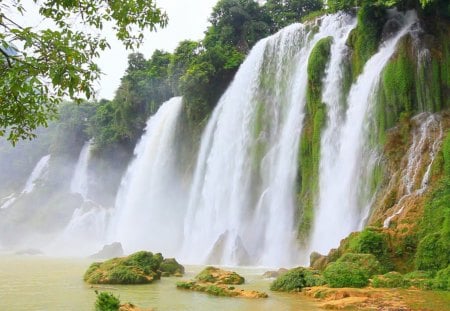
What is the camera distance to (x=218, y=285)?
12.6m

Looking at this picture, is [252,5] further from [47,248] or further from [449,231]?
[449,231]

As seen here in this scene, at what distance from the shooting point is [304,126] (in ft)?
78.8

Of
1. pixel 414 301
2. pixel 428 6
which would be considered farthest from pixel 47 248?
pixel 414 301

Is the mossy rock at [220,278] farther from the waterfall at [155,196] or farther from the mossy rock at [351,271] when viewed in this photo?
the waterfall at [155,196]

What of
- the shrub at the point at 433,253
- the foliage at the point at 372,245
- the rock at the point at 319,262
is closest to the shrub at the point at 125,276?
the rock at the point at 319,262

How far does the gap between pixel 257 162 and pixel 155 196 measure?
12.6 m

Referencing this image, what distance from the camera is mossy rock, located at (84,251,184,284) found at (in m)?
14.3

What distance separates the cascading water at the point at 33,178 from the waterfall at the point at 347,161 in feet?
137

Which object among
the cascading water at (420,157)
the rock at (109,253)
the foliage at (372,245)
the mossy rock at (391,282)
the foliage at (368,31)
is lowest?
the mossy rock at (391,282)

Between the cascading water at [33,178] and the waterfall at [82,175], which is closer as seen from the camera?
the waterfall at [82,175]

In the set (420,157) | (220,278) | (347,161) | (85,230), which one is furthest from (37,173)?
(420,157)

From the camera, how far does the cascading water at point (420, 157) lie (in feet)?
50.4

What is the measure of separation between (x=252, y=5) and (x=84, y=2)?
35761 mm

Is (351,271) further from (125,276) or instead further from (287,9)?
(287,9)
